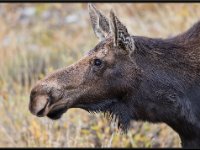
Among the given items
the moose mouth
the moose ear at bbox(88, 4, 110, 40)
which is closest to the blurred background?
the moose mouth

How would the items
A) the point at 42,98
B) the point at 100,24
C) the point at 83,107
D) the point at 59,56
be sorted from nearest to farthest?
the point at 42,98 → the point at 83,107 → the point at 100,24 → the point at 59,56

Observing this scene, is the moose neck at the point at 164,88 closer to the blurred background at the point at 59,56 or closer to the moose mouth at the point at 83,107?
the moose mouth at the point at 83,107

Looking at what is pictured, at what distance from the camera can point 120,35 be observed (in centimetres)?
523

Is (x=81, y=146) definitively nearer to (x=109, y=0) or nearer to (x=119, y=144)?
(x=119, y=144)

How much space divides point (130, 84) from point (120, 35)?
0.39 meters

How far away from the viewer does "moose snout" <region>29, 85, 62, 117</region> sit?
5090 mm

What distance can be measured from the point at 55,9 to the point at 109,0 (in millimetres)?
3032

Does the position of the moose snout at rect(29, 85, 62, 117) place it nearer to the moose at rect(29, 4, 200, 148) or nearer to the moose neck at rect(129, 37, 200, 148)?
the moose at rect(29, 4, 200, 148)

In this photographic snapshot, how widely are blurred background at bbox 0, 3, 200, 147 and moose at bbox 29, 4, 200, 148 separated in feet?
1.73

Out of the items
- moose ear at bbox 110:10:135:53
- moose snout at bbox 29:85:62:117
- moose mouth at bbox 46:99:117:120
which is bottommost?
moose mouth at bbox 46:99:117:120

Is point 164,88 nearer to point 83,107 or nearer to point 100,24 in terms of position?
point 83,107

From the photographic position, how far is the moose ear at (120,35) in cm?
514

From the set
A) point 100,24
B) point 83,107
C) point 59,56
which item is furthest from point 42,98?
point 59,56

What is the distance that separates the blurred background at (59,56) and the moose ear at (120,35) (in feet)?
2.86
